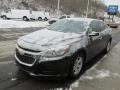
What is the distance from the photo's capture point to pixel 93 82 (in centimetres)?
517

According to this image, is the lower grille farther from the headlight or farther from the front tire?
the front tire

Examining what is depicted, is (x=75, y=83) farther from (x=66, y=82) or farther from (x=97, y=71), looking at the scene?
(x=97, y=71)

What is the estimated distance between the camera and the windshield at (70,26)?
599 cm

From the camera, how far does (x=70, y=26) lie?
623 centimetres

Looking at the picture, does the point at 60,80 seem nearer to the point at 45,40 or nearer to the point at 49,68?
the point at 49,68

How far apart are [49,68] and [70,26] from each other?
2162 millimetres

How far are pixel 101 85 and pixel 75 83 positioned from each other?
0.70 metres

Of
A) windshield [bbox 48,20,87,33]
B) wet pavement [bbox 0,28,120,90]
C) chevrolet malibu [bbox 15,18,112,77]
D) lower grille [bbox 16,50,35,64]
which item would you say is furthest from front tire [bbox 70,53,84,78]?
lower grille [bbox 16,50,35,64]

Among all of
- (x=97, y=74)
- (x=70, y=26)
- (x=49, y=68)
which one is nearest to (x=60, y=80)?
(x=49, y=68)

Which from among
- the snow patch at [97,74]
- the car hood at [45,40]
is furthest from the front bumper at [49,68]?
the snow patch at [97,74]

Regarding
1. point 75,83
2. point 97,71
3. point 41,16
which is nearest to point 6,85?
point 75,83

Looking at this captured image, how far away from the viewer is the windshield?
599 cm

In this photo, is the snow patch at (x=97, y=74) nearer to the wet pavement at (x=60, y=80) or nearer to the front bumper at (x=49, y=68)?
the wet pavement at (x=60, y=80)

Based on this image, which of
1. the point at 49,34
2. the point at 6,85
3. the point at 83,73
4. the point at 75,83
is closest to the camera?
the point at 6,85
